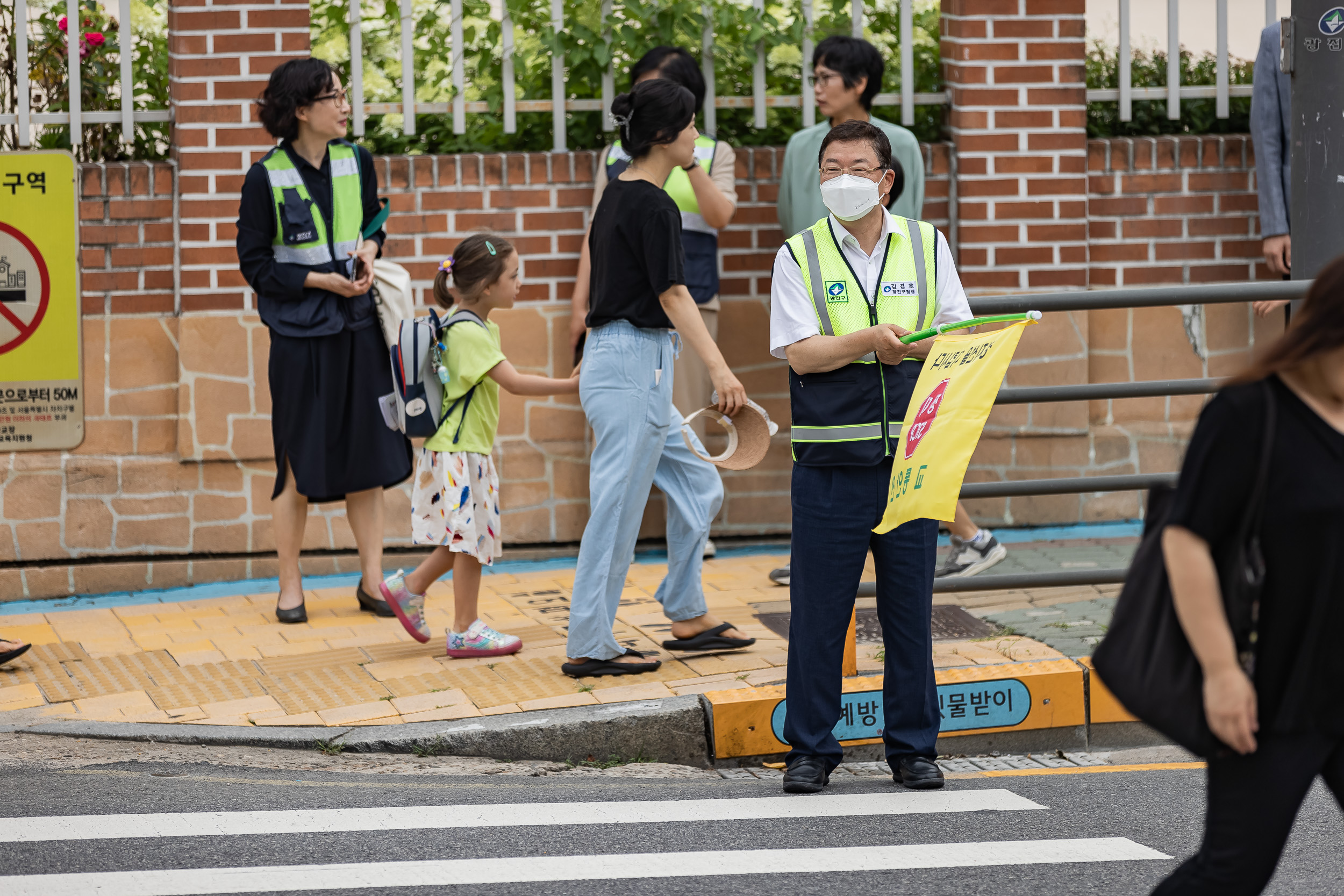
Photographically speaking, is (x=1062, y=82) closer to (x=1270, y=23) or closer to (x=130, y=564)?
(x=1270, y=23)

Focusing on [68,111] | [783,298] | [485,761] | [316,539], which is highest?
[68,111]

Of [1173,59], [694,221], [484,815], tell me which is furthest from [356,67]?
[484,815]

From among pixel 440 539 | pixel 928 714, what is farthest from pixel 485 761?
pixel 928 714

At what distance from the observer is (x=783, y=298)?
15.5 ft

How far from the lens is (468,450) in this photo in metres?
6.11

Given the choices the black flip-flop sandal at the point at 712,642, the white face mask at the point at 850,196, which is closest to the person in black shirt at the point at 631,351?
the black flip-flop sandal at the point at 712,642

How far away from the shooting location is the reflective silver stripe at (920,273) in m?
4.74

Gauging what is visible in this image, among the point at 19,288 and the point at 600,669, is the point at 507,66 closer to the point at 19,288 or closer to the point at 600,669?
the point at 19,288

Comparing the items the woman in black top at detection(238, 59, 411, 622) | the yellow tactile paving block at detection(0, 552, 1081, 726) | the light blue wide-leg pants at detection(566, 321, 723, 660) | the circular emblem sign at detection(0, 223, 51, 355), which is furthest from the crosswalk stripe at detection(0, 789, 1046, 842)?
the circular emblem sign at detection(0, 223, 51, 355)

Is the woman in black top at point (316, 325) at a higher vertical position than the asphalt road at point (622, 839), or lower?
higher

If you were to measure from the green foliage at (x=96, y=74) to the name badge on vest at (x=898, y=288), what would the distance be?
14.5 ft

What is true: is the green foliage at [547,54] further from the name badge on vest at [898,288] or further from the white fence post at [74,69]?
the name badge on vest at [898,288]

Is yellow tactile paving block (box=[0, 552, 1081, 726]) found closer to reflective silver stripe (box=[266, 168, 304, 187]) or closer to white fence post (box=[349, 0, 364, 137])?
reflective silver stripe (box=[266, 168, 304, 187])

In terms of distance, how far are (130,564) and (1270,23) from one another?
612 centimetres
